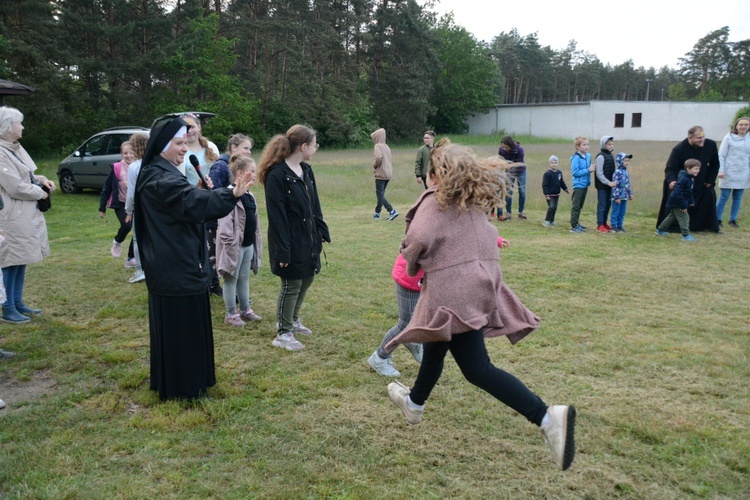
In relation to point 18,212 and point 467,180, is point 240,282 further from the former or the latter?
point 467,180

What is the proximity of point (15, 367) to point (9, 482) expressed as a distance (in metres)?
1.83

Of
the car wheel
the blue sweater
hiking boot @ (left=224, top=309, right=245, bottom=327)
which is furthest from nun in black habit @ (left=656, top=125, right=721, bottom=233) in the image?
the car wheel

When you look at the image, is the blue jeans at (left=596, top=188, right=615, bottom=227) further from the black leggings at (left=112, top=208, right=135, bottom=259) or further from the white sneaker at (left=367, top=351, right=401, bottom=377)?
the black leggings at (left=112, top=208, right=135, bottom=259)

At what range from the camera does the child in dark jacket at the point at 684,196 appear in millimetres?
9797

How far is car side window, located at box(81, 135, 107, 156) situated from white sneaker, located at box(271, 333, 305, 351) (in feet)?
43.1

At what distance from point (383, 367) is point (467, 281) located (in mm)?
1716

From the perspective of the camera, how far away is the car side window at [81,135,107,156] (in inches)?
624

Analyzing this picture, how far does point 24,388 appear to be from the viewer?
4203 millimetres

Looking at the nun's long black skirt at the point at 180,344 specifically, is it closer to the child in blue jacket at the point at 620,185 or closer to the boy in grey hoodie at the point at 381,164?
the boy in grey hoodie at the point at 381,164

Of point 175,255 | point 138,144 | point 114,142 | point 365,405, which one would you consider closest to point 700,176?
point 365,405

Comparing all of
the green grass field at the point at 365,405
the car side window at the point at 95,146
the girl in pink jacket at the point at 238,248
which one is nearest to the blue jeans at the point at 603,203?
the green grass field at the point at 365,405

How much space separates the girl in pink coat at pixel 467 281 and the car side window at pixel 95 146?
595 inches

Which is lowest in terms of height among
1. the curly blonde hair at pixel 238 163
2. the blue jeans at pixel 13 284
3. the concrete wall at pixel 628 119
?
the blue jeans at pixel 13 284

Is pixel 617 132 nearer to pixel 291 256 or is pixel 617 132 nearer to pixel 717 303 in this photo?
pixel 717 303
